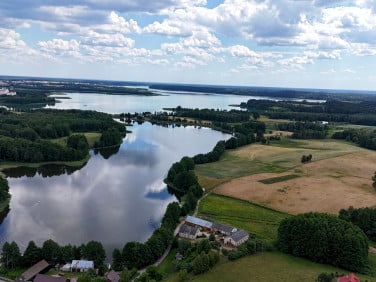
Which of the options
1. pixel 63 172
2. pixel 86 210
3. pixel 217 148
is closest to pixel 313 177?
pixel 217 148

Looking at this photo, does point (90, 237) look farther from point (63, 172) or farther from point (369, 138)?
point (369, 138)

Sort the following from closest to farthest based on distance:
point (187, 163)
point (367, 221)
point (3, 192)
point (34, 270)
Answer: point (34, 270), point (367, 221), point (3, 192), point (187, 163)

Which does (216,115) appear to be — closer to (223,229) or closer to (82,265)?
(223,229)

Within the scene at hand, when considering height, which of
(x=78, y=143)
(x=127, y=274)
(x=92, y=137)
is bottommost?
(x=127, y=274)

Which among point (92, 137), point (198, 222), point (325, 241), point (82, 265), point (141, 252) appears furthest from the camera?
point (92, 137)

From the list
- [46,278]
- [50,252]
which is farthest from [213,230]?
[46,278]

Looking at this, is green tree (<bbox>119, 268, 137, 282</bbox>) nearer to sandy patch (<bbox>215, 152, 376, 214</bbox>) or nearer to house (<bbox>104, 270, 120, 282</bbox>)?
house (<bbox>104, 270, 120, 282</bbox>)
